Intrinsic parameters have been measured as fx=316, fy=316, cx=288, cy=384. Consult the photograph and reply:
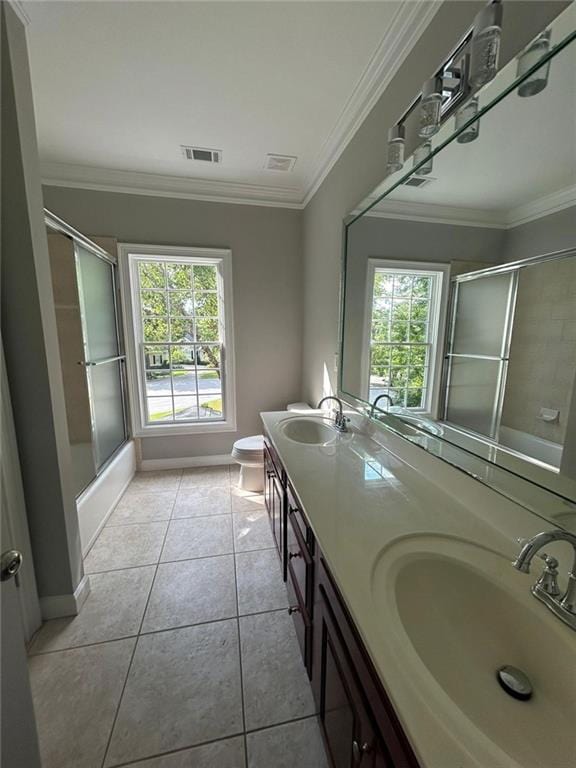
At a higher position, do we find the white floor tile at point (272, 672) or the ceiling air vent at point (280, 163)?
the ceiling air vent at point (280, 163)

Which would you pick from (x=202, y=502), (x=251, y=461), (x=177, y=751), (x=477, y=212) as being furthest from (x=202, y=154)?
(x=177, y=751)

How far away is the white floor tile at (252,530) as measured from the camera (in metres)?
2.13

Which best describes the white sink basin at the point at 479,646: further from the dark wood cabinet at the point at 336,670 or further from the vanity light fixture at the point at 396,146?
the vanity light fixture at the point at 396,146

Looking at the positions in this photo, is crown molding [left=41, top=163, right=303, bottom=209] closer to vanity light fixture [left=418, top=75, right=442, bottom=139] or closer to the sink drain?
vanity light fixture [left=418, top=75, right=442, bottom=139]

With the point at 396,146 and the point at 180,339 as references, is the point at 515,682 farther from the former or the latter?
the point at 180,339

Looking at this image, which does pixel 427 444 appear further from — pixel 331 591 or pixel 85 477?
pixel 85 477

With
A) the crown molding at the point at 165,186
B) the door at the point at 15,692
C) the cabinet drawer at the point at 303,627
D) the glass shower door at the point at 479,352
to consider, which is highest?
the crown molding at the point at 165,186

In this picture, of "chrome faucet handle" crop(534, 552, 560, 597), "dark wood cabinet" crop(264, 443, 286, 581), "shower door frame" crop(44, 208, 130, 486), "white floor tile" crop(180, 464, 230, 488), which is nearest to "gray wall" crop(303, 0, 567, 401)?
"dark wood cabinet" crop(264, 443, 286, 581)

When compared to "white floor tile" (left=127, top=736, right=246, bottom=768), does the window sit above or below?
above

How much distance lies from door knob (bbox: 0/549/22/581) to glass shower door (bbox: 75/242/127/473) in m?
1.93

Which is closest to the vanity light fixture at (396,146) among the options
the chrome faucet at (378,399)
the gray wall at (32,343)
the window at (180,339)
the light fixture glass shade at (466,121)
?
the light fixture glass shade at (466,121)

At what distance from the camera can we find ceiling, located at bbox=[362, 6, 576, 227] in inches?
30.3

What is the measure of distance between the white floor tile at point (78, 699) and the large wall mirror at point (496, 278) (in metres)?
1.60

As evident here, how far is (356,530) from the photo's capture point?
0.98 m
